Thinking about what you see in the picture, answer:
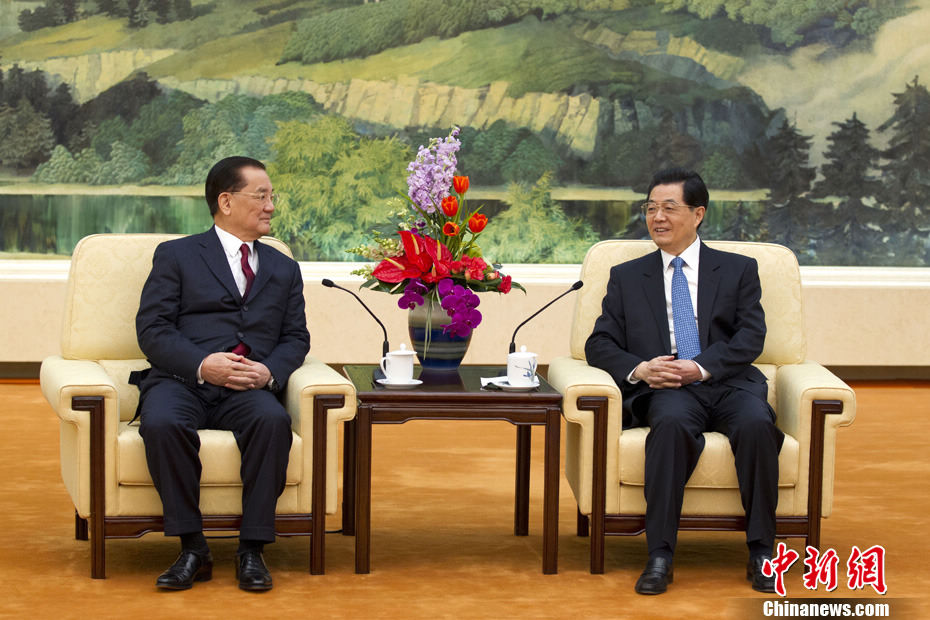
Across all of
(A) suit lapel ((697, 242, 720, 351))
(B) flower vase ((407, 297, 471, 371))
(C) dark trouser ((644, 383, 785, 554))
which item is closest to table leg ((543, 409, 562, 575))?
(C) dark trouser ((644, 383, 785, 554))

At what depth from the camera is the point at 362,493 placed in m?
3.40

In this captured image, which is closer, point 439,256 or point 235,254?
point 439,256

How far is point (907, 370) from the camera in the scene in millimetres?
7652

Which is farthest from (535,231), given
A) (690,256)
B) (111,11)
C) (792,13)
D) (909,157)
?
(690,256)

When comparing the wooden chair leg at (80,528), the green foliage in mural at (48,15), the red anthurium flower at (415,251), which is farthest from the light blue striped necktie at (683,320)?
the green foliage in mural at (48,15)

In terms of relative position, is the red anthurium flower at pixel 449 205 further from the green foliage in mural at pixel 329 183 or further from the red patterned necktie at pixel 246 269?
the green foliage in mural at pixel 329 183

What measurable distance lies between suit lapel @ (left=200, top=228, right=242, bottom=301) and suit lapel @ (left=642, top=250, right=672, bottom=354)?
1.24 meters

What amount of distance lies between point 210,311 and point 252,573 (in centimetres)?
82

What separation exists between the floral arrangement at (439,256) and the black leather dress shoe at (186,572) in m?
0.91

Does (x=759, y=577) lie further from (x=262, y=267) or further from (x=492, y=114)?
(x=492, y=114)

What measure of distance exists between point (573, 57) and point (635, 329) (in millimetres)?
4341

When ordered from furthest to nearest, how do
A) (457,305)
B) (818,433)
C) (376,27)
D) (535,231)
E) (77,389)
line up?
(535,231), (376,27), (457,305), (818,433), (77,389)

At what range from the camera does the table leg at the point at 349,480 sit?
3859 millimetres

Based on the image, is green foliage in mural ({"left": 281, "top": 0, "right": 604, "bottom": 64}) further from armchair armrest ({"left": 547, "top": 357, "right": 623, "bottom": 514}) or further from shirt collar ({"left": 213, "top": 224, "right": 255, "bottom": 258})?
armchair armrest ({"left": 547, "top": 357, "right": 623, "bottom": 514})
